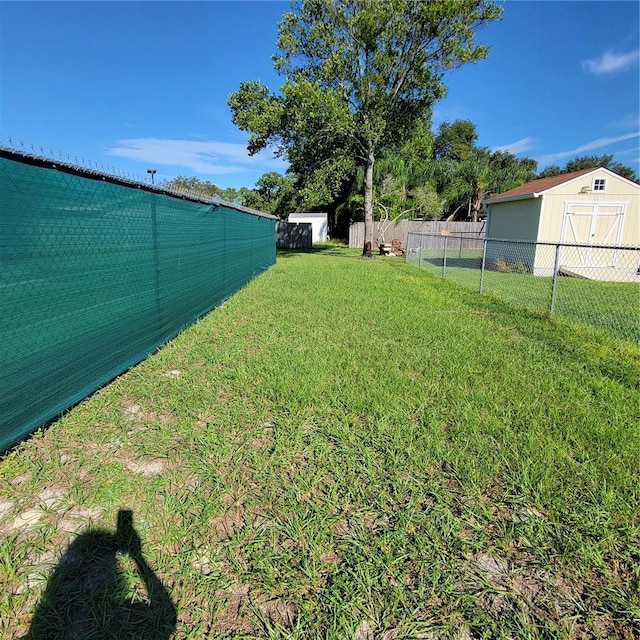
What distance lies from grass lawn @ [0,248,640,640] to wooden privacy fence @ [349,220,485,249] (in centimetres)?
2128

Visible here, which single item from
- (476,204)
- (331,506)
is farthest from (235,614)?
(476,204)

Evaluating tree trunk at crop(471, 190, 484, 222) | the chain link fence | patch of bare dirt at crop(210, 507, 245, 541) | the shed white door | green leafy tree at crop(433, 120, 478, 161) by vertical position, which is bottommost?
patch of bare dirt at crop(210, 507, 245, 541)

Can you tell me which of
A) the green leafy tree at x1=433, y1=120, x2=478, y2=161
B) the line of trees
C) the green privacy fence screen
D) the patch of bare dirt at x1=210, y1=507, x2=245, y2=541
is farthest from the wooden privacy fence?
the patch of bare dirt at x1=210, y1=507, x2=245, y2=541

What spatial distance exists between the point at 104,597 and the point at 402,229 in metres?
25.6

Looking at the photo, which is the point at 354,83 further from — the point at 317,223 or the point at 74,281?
the point at 74,281

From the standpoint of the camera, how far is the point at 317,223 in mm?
30234

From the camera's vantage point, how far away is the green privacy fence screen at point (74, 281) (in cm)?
221

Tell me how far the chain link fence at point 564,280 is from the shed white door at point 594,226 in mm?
40

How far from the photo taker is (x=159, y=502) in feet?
6.39

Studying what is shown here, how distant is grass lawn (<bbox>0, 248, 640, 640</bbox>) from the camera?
142cm

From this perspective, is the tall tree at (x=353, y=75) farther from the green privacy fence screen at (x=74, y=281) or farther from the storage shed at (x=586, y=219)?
the green privacy fence screen at (x=74, y=281)

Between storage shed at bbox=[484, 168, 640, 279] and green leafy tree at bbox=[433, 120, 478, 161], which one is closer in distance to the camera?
storage shed at bbox=[484, 168, 640, 279]

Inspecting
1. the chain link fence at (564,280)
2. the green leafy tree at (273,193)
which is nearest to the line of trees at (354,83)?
the chain link fence at (564,280)

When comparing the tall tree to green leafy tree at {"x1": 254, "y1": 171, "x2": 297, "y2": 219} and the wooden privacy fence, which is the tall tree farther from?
green leafy tree at {"x1": 254, "y1": 171, "x2": 297, "y2": 219}
